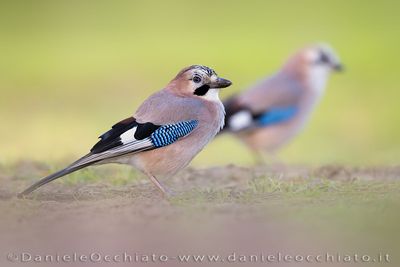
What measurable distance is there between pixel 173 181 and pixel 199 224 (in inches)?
101

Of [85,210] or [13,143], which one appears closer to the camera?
[85,210]

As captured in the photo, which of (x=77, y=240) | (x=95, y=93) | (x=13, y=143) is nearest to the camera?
(x=77, y=240)

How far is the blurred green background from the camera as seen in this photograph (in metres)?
16.5

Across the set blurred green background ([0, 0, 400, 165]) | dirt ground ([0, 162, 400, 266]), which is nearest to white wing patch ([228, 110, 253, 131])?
blurred green background ([0, 0, 400, 165])

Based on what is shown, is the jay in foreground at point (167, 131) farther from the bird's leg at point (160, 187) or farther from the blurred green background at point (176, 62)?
the blurred green background at point (176, 62)

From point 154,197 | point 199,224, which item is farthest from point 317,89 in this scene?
point 199,224

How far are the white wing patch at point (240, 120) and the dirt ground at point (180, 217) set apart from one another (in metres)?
3.96

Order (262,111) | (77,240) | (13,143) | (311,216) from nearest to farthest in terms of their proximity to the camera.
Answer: (77,240), (311,216), (262,111), (13,143)

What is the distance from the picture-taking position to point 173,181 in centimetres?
930

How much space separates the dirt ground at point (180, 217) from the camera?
20.6 feet

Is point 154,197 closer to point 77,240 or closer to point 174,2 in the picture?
point 77,240

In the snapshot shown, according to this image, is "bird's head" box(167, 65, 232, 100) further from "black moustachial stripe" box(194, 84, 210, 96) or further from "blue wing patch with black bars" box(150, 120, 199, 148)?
"blue wing patch with black bars" box(150, 120, 199, 148)

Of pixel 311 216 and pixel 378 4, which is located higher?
pixel 378 4

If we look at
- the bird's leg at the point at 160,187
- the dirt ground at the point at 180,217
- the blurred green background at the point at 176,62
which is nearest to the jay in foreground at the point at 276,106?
the blurred green background at the point at 176,62
